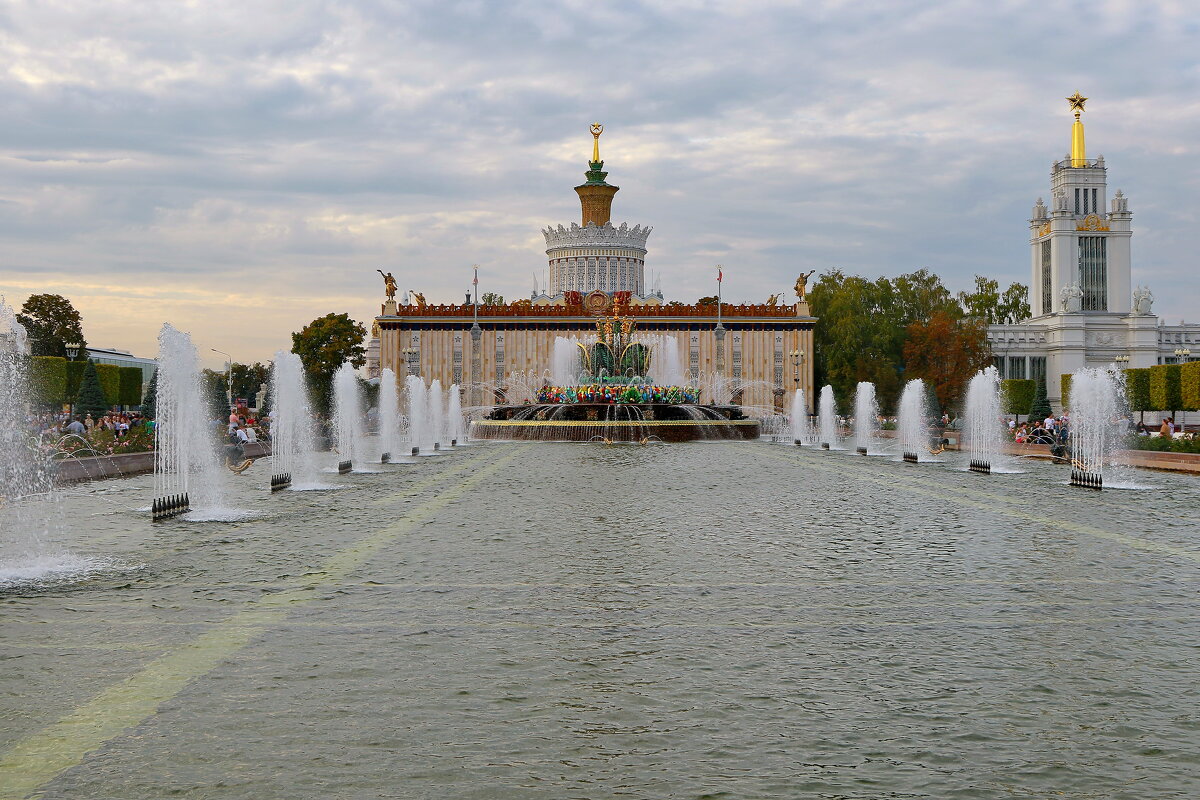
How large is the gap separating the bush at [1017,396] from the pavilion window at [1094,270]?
37.9m

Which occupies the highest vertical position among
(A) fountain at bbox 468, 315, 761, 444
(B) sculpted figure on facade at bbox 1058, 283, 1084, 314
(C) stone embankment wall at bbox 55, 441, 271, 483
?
(B) sculpted figure on facade at bbox 1058, 283, 1084, 314

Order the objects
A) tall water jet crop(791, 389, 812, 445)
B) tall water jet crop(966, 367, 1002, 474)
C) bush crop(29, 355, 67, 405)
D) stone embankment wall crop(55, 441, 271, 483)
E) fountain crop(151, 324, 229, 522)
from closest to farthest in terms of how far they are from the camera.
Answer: fountain crop(151, 324, 229, 522), stone embankment wall crop(55, 441, 271, 483), tall water jet crop(966, 367, 1002, 474), bush crop(29, 355, 67, 405), tall water jet crop(791, 389, 812, 445)

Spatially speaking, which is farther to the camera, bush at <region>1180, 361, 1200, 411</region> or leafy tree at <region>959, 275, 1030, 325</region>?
leafy tree at <region>959, 275, 1030, 325</region>

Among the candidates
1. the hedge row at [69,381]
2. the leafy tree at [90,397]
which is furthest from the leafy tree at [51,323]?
the leafy tree at [90,397]

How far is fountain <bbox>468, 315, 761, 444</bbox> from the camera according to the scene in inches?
1527

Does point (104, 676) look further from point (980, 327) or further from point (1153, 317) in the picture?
point (1153, 317)

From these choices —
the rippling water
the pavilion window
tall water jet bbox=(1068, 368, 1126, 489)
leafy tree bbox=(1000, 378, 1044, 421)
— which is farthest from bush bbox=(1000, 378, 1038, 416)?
the rippling water

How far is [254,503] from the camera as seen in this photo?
54.9 feet

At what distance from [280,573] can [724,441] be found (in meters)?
30.8

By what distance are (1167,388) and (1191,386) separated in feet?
14.5

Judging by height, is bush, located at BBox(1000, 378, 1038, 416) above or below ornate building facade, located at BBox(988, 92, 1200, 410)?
below

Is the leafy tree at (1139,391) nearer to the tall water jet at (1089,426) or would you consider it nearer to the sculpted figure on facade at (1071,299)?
the tall water jet at (1089,426)

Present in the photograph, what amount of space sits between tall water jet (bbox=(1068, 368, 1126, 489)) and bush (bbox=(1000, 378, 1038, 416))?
3008 cm

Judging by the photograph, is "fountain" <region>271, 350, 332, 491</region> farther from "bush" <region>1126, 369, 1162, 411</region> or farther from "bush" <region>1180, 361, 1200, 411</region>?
"bush" <region>1126, 369, 1162, 411</region>
